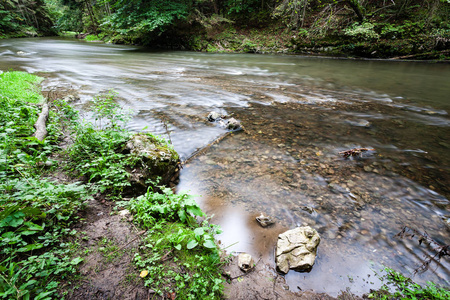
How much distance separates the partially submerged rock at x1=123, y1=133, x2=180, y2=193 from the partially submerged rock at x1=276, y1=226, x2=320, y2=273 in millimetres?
1870

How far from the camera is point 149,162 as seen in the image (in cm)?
300

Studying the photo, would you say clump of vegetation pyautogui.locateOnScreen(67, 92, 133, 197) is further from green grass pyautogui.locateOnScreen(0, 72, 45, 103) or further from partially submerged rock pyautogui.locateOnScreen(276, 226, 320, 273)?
green grass pyautogui.locateOnScreen(0, 72, 45, 103)

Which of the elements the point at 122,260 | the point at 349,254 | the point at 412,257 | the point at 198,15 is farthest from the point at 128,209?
the point at 198,15

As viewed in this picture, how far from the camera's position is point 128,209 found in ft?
8.02

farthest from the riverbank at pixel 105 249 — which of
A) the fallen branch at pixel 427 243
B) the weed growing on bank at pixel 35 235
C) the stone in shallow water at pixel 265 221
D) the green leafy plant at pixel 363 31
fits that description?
the green leafy plant at pixel 363 31

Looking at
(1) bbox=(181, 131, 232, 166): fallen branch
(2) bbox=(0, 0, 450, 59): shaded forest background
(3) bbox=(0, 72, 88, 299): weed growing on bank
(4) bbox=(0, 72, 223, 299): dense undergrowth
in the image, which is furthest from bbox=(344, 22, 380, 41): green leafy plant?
(3) bbox=(0, 72, 88, 299): weed growing on bank

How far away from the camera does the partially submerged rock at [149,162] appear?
2852 millimetres

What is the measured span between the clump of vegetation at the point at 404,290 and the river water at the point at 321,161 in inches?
3.6

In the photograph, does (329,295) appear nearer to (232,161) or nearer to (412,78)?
(232,161)

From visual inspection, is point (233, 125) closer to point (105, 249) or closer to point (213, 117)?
point (213, 117)

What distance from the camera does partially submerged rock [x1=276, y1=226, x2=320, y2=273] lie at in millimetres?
2043

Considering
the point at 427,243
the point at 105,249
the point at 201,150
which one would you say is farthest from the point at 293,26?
the point at 105,249

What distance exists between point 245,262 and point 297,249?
0.56 meters

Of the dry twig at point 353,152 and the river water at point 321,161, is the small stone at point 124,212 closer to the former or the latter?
the river water at point 321,161
